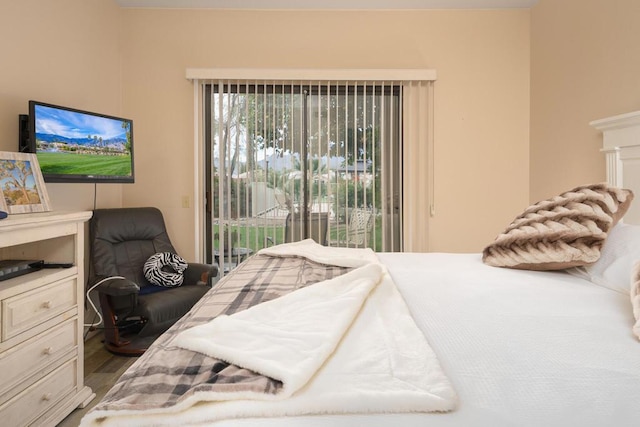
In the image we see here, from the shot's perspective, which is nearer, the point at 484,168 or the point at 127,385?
the point at 127,385

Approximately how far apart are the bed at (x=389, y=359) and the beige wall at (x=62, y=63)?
1.95m

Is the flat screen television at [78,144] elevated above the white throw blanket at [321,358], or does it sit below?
above

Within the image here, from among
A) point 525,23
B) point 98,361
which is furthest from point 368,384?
point 525,23

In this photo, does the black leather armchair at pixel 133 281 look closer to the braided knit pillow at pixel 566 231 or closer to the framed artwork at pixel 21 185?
the framed artwork at pixel 21 185

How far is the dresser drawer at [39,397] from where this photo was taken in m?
1.64

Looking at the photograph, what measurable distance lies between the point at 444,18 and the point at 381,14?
0.56m

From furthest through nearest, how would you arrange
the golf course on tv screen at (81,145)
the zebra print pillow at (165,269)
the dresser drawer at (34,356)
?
the zebra print pillow at (165,269) < the golf course on tv screen at (81,145) < the dresser drawer at (34,356)

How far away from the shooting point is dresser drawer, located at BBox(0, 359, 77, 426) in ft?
5.38

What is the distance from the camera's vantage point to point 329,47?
140 inches

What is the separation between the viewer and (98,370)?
8.31 ft

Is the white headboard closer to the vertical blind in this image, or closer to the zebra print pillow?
the vertical blind

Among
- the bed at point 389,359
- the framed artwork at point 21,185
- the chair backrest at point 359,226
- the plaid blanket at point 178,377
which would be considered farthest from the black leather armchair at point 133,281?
the plaid blanket at point 178,377

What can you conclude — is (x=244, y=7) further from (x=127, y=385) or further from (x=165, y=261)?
(x=127, y=385)

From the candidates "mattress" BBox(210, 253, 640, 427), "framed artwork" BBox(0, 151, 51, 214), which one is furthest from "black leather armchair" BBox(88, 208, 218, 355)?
"mattress" BBox(210, 253, 640, 427)
